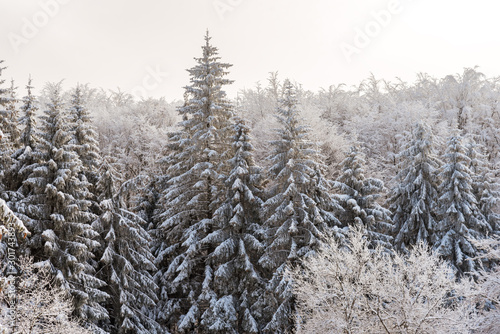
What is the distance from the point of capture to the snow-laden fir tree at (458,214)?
24.7m

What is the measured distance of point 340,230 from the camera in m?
21.7

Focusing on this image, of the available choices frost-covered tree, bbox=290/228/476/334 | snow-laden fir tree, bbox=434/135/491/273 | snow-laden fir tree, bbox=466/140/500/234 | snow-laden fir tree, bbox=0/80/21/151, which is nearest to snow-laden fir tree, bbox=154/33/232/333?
frost-covered tree, bbox=290/228/476/334

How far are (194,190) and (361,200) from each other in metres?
10.2

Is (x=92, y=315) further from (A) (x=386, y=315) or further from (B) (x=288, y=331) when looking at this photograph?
(A) (x=386, y=315)

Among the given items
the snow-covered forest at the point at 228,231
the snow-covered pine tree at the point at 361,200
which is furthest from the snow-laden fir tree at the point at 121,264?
the snow-covered pine tree at the point at 361,200

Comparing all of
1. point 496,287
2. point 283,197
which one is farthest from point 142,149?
point 496,287

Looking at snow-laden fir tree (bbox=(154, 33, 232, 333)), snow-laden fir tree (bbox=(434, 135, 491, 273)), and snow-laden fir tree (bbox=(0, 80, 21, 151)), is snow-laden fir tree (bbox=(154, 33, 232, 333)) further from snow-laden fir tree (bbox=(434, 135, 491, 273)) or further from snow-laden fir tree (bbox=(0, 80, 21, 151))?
snow-laden fir tree (bbox=(434, 135, 491, 273))

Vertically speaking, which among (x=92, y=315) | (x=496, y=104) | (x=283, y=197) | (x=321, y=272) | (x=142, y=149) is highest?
(x=496, y=104)

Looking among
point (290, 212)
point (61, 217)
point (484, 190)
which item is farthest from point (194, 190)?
point (484, 190)

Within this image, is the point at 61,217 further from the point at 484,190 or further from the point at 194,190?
the point at 484,190

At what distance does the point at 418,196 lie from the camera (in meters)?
26.9

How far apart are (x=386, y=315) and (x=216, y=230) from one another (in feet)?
36.0

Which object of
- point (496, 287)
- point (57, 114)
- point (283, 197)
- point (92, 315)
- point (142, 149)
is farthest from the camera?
point (142, 149)

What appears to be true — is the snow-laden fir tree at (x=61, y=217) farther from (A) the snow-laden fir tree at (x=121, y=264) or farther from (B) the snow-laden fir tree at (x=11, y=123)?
(B) the snow-laden fir tree at (x=11, y=123)
